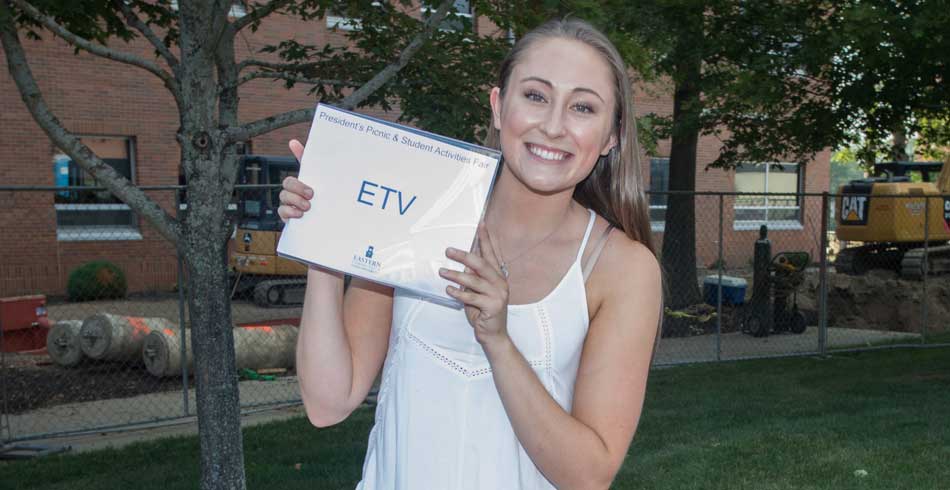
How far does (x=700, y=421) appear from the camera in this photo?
7742mm

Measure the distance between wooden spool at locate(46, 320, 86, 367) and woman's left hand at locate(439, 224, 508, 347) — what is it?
9963 mm

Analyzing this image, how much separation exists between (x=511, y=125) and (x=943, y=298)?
1753 cm

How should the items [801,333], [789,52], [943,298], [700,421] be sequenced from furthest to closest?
[943,298] → [801,333] → [789,52] → [700,421]

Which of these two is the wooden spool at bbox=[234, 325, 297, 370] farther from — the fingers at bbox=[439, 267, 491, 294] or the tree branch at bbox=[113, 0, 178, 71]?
the fingers at bbox=[439, 267, 491, 294]

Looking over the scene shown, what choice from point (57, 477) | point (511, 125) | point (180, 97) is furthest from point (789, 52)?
point (511, 125)

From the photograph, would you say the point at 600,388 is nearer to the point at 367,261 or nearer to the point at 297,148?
the point at 367,261

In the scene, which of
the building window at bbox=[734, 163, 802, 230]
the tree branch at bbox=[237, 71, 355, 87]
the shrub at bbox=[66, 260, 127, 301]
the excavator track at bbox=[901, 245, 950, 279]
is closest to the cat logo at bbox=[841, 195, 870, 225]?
the excavator track at bbox=[901, 245, 950, 279]

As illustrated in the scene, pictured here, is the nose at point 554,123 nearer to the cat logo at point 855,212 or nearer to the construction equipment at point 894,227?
the construction equipment at point 894,227

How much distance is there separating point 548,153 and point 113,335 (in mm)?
9398

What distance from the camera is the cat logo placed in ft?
61.7

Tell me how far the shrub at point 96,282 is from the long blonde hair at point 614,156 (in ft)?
39.7

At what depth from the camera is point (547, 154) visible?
179 centimetres

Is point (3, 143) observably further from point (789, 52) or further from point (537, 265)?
point (537, 265)

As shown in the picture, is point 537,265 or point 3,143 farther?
point 3,143
